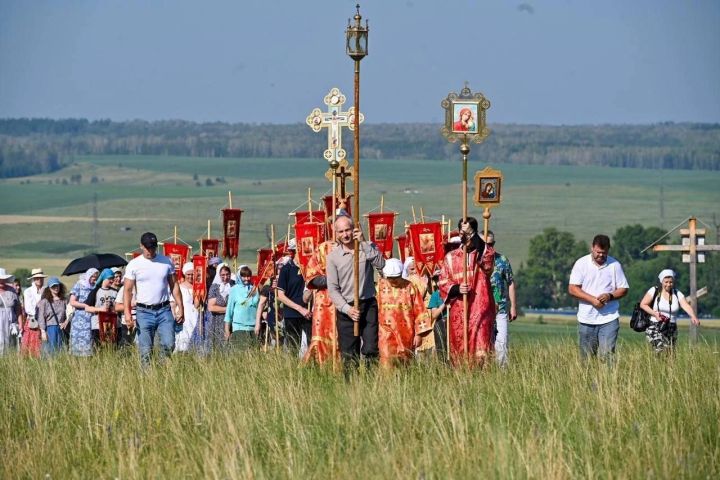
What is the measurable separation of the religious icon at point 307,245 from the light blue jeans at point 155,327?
2103mm

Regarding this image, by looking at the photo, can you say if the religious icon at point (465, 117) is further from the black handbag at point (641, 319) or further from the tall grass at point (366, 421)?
the tall grass at point (366, 421)

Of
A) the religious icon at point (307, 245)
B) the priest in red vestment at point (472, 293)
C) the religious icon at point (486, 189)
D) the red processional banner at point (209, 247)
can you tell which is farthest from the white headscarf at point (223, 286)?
the priest in red vestment at point (472, 293)

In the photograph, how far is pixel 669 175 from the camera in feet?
638

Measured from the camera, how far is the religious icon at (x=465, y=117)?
54.1 ft

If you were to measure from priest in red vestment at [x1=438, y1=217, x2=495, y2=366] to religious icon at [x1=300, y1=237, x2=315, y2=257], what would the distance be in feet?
8.17

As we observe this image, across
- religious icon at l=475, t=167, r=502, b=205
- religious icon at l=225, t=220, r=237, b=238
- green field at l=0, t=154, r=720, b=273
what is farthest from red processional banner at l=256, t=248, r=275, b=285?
green field at l=0, t=154, r=720, b=273

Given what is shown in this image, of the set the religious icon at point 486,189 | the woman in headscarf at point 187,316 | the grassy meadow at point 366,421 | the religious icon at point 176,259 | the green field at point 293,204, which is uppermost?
the religious icon at point 486,189

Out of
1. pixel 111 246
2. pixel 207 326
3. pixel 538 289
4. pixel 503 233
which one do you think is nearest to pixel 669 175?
pixel 503 233

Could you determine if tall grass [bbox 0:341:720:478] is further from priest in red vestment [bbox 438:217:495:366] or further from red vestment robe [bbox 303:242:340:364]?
priest in red vestment [bbox 438:217:495:366]

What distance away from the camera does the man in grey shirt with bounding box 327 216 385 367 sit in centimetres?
1490

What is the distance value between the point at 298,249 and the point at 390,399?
611 cm

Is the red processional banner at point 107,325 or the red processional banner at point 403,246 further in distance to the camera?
the red processional banner at point 403,246

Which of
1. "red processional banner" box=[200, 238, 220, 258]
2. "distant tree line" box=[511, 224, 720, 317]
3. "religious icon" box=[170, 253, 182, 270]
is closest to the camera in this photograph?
"red processional banner" box=[200, 238, 220, 258]

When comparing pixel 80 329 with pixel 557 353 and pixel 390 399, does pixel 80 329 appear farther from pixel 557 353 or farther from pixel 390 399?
pixel 390 399
